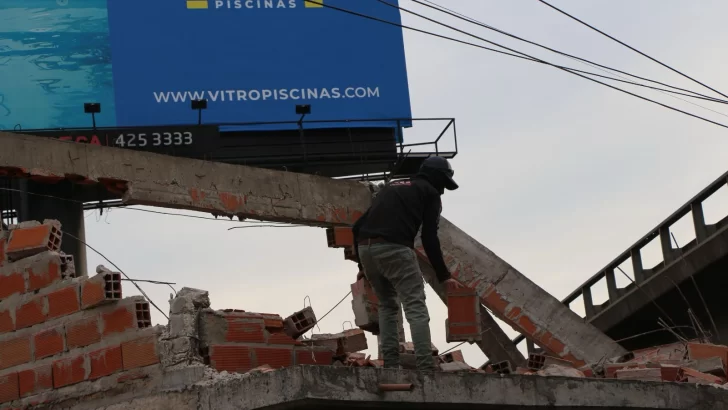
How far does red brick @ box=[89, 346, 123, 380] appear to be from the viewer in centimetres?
968

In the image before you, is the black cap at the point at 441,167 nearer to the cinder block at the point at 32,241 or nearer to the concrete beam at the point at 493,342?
the cinder block at the point at 32,241

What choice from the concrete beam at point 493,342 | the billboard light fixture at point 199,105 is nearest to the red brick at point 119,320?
the concrete beam at point 493,342

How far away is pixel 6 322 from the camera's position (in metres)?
10.3

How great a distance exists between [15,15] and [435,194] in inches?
608

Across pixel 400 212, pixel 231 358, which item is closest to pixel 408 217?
pixel 400 212

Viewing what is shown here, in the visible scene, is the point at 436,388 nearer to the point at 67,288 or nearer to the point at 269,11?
the point at 67,288

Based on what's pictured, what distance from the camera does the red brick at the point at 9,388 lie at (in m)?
10.2

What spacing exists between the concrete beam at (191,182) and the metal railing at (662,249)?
15.5ft

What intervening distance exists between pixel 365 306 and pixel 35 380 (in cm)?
331

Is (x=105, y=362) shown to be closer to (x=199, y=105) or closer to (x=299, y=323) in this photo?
(x=299, y=323)

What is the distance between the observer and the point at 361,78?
24297 millimetres

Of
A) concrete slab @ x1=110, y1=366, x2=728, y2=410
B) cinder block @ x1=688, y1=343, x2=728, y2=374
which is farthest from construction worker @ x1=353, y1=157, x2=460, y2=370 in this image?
cinder block @ x1=688, y1=343, x2=728, y2=374

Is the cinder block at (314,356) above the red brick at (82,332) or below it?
below

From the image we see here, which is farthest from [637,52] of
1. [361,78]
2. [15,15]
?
[15,15]
